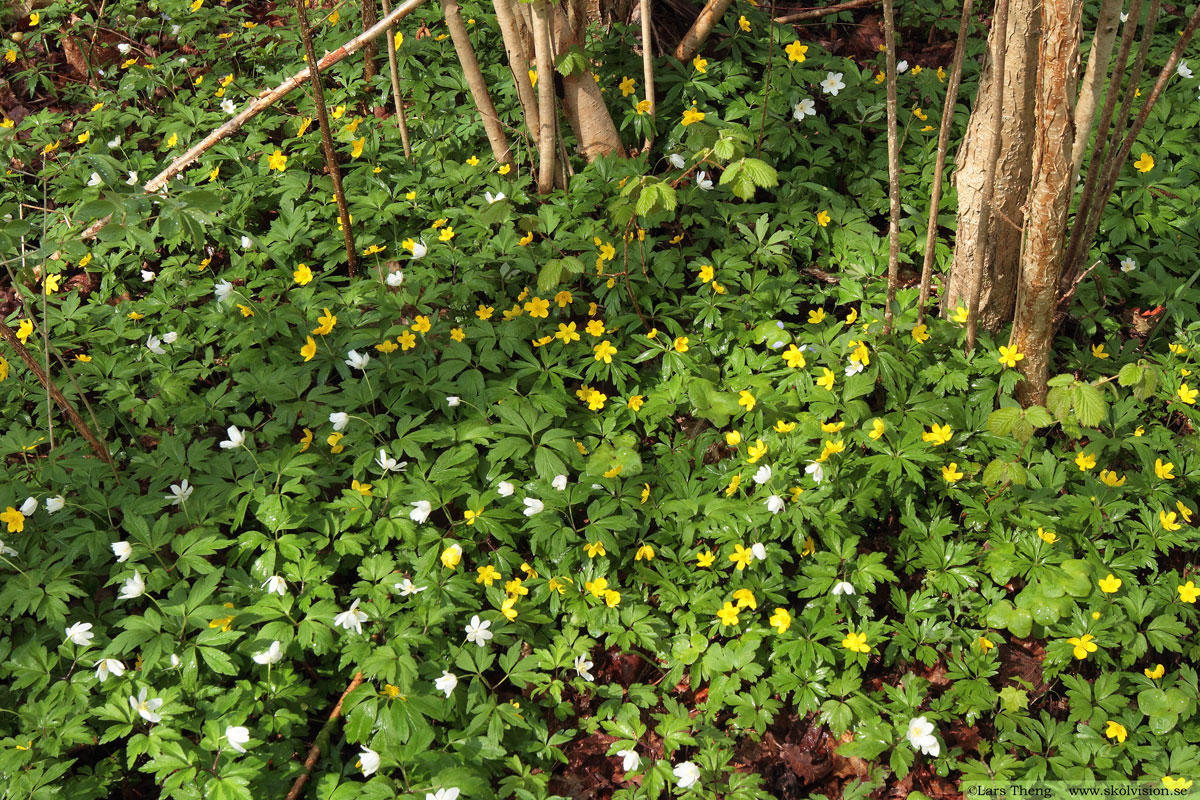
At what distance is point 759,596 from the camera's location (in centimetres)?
263

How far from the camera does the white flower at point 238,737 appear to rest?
2.21 meters

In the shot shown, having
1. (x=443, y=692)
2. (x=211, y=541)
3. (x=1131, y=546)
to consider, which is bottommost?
(x=1131, y=546)

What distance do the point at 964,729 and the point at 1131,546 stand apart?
0.80 meters

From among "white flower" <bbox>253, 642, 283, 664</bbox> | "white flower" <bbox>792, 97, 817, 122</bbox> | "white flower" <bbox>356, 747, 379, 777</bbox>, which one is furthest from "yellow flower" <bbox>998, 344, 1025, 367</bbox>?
"white flower" <bbox>253, 642, 283, 664</bbox>

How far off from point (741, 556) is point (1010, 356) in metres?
1.22

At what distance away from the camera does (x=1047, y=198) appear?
2602mm

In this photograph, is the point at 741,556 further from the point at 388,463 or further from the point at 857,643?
the point at 388,463

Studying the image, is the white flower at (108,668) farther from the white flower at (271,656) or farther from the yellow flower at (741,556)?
the yellow flower at (741,556)

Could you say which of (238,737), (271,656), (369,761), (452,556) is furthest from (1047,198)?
(238,737)

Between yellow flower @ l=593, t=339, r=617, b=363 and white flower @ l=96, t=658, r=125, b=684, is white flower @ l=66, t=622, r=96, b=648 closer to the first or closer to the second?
white flower @ l=96, t=658, r=125, b=684

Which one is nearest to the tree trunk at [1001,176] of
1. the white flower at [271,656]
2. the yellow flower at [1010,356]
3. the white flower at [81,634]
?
the yellow flower at [1010,356]

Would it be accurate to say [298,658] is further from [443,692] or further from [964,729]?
[964,729]

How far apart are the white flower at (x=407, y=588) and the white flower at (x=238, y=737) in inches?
22.3

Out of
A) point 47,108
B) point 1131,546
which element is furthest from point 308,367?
point 47,108
